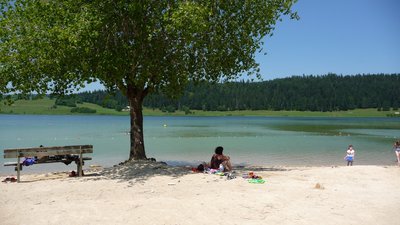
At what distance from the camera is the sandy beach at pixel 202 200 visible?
36.4 feet

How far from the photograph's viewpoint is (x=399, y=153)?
2872cm

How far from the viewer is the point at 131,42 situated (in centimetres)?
2136

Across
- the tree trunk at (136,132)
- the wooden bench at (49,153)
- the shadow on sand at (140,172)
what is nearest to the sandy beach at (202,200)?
the shadow on sand at (140,172)

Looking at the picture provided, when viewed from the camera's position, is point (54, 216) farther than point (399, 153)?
No

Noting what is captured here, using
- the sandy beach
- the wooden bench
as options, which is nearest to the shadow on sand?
the sandy beach

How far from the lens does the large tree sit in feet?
59.9

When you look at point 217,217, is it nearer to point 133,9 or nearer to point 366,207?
point 366,207

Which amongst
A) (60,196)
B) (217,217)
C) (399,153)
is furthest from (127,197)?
(399,153)

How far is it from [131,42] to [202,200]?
37.9 feet

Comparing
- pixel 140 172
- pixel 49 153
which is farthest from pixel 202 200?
pixel 49 153

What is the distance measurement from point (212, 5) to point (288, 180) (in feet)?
34.7

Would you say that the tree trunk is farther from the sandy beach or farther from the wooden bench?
the sandy beach

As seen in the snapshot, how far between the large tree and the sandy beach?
5.64 meters

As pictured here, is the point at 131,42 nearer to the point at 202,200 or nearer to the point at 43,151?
the point at 43,151
